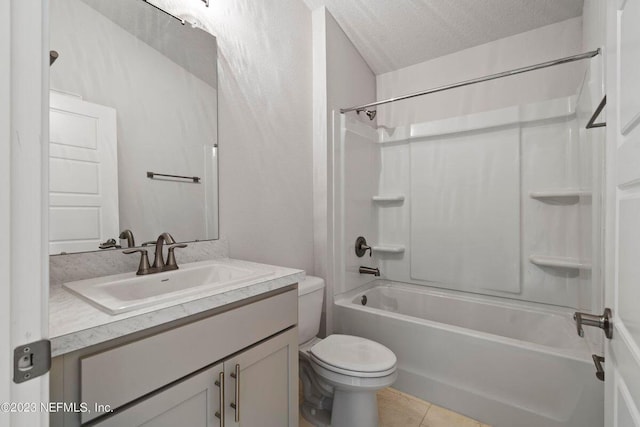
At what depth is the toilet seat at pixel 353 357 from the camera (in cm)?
137

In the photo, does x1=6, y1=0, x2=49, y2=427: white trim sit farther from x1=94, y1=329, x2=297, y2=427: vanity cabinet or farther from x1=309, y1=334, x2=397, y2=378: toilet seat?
x1=309, y1=334, x2=397, y2=378: toilet seat

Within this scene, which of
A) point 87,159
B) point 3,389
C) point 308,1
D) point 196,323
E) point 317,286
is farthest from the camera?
point 308,1

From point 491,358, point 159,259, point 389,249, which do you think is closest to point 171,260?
point 159,259

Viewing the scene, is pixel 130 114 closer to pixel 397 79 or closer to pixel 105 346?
pixel 105 346

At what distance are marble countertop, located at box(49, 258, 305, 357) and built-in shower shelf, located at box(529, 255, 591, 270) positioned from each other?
6.42ft

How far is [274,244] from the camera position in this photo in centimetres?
187

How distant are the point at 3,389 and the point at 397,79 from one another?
9.71 feet

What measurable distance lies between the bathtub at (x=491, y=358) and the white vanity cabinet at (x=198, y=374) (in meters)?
0.90

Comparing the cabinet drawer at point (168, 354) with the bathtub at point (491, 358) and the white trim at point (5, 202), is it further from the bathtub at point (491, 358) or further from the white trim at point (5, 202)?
the bathtub at point (491, 358)

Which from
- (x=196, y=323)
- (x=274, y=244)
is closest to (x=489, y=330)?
(x=274, y=244)

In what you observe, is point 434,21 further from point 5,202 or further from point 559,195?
point 5,202

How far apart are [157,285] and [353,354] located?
1.00 metres

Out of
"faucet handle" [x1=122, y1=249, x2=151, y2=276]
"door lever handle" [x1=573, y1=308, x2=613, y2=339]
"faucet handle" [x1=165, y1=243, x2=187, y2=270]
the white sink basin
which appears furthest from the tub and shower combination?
"faucet handle" [x1=122, y1=249, x2=151, y2=276]

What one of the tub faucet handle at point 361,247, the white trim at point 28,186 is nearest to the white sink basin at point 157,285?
the white trim at point 28,186
